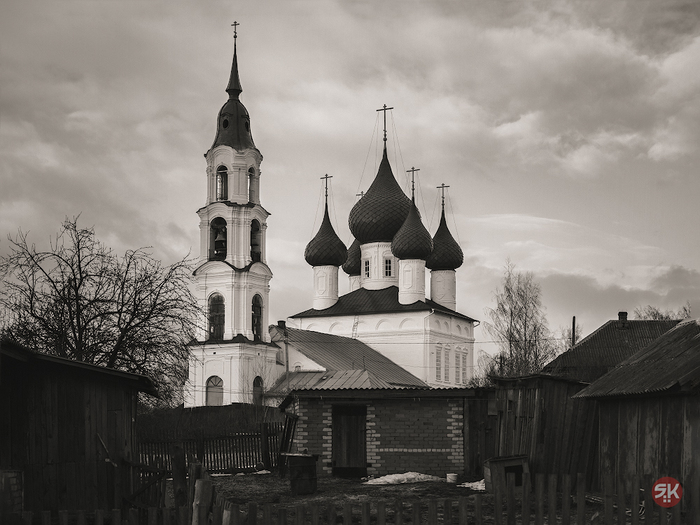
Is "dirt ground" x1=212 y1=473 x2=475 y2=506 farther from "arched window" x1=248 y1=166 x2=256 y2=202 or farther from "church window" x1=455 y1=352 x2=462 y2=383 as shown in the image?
"church window" x1=455 y1=352 x2=462 y2=383

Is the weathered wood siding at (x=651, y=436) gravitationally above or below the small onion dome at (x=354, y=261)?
below

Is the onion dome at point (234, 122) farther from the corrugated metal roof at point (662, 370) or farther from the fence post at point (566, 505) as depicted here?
the fence post at point (566, 505)

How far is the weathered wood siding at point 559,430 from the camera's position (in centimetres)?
1719

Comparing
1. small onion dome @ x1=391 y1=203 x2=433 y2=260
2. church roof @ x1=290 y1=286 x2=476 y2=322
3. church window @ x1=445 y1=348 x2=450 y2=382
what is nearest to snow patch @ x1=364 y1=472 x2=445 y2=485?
small onion dome @ x1=391 y1=203 x2=433 y2=260

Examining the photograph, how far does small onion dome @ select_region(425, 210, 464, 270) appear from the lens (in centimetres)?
6525

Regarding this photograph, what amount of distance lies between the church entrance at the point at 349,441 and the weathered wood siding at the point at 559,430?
4775mm

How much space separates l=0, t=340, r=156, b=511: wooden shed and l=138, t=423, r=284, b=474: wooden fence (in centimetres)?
912

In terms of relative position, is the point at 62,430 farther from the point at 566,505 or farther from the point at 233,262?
the point at 233,262

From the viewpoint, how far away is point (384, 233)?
62750 millimetres

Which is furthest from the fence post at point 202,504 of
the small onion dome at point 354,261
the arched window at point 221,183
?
the small onion dome at point 354,261

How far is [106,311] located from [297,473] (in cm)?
731

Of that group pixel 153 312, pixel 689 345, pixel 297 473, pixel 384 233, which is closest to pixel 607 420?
pixel 689 345

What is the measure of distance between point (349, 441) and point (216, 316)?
33390 millimetres

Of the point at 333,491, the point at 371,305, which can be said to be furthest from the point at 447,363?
the point at 333,491
